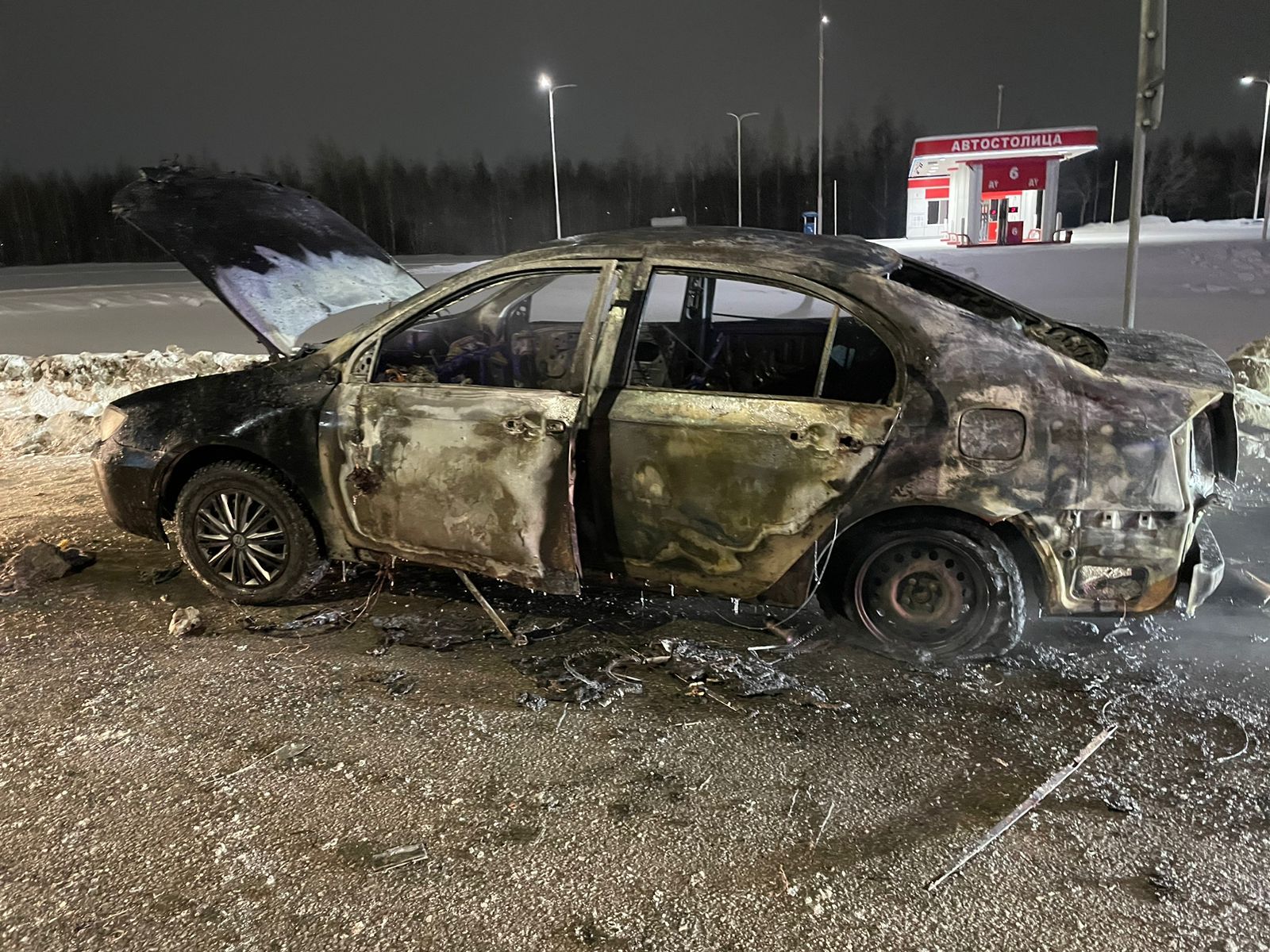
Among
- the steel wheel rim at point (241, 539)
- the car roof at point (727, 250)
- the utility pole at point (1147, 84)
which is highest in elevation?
the utility pole at point (1147, 84)

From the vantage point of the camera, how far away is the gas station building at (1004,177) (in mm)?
30344

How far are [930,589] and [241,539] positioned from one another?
3249 mm

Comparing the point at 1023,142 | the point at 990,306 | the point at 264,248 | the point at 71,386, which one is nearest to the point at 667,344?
the point at 990,306

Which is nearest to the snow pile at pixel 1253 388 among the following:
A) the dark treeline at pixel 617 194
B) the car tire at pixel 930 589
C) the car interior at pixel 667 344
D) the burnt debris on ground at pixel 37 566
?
the car interior at pixel 667 344

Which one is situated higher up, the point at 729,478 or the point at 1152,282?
the point at 1152,282

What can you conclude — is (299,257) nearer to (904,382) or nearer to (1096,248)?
(904,382)

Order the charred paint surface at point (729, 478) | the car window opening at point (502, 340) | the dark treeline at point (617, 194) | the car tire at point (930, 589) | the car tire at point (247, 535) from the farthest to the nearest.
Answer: the dark treeline at point (617, 194), the car tire at point (247, 535), the car window opening at point (502, 340), the car tire at point (930, 589), the charred paint surface at point (729, 478)

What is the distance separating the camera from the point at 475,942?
7.71 feet

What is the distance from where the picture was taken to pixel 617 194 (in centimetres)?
7106

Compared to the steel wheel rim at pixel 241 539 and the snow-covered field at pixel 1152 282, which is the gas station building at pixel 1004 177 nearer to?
the snow-covered field at pixel 1152 282

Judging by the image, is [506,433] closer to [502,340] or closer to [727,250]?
[727,250]

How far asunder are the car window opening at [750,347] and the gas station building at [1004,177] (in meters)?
28.8

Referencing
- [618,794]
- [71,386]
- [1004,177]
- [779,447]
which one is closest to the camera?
[618,794]

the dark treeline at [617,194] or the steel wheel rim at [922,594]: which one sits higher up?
the dark treeline at [617,194]
